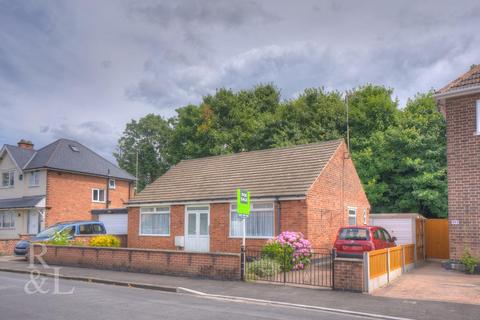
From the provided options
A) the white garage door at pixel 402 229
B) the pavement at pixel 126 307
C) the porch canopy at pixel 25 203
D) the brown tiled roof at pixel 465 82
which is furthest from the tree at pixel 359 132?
the pavement at pixel 126 307

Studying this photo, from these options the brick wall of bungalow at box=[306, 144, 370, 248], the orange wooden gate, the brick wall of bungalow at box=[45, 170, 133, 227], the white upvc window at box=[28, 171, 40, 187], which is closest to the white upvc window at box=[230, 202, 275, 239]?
the brick wall of bungalow at box=[306, 144, 370, 248]

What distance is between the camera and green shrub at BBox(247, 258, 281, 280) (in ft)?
49.9

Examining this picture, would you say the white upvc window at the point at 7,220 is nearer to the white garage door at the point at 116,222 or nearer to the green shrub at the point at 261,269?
the white garage door at the point at 116,222

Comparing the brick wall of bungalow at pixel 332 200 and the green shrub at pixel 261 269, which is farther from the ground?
the brick wall of bungalow at pixel 332 200

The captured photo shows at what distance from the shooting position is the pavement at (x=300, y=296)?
1030 centimetres

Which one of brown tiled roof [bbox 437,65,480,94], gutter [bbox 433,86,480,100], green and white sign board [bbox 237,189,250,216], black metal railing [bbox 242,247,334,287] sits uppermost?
brown tiled roof [bbox 437,65,480,94]

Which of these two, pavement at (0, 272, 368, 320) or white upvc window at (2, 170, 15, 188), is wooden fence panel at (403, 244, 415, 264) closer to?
pavement at (0, 272, 368, 320)

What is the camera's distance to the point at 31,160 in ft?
123

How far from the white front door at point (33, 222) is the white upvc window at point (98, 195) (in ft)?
15.7

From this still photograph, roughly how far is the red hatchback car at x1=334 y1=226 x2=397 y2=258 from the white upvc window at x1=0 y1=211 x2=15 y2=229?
94.2 ft


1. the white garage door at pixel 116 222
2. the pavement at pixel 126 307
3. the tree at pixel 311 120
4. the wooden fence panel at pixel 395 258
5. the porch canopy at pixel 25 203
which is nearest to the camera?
the pavement at pixel 126 307

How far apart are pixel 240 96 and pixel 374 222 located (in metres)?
26.1

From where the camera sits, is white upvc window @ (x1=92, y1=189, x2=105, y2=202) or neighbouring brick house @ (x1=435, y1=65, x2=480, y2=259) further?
white upvc window @ (x1=92, y1=189, x2=105, y2=202)

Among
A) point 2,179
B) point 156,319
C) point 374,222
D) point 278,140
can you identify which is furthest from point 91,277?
→ point 2,179
